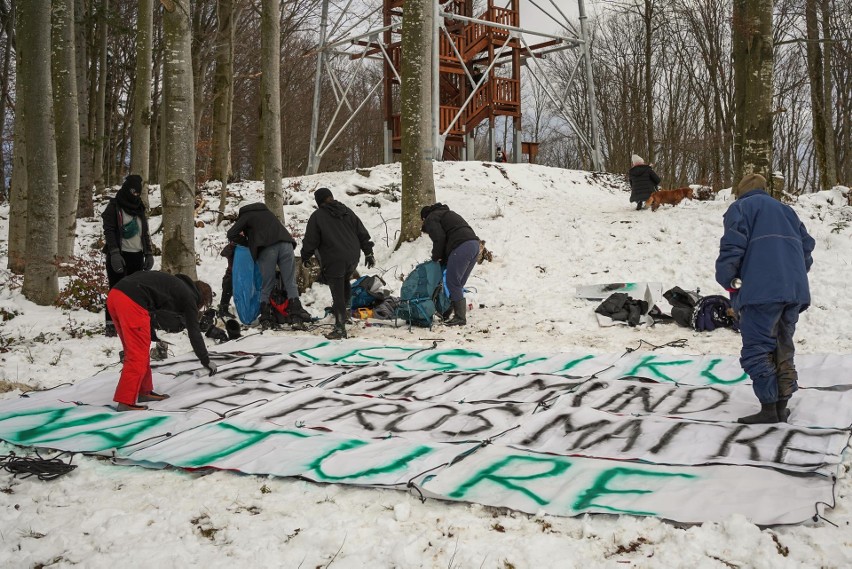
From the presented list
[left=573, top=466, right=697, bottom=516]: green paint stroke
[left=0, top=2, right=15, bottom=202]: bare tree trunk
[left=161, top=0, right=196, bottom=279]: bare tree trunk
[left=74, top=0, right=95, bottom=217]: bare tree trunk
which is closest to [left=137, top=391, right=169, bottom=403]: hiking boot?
[left=161, top=0, right=196, bottom=279]: bare tree trunk

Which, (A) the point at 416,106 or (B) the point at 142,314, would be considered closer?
(B) the point at 142,314

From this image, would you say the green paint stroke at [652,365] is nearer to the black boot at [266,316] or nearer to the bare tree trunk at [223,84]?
the black boot at [266,316]

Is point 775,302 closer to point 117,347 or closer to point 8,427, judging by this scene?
point 8,427

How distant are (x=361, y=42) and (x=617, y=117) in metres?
16.2

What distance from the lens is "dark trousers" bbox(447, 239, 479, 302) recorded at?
8.63m

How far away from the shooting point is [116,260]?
7598 millimetres

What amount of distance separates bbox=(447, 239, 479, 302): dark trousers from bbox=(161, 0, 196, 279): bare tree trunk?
346cm

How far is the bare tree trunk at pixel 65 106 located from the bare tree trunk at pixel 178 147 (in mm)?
2184

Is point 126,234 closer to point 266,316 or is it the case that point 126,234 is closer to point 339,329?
point 266,316

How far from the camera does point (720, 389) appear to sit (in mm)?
5371

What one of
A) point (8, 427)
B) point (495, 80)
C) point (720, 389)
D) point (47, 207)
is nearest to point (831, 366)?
point (720, 389)

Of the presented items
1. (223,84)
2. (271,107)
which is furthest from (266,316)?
(223,84)

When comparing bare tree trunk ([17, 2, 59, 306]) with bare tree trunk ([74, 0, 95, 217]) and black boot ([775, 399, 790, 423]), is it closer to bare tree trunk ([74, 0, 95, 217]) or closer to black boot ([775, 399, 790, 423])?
bare tree trunk ([74, 0, 95, 217])

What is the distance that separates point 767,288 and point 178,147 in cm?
724
